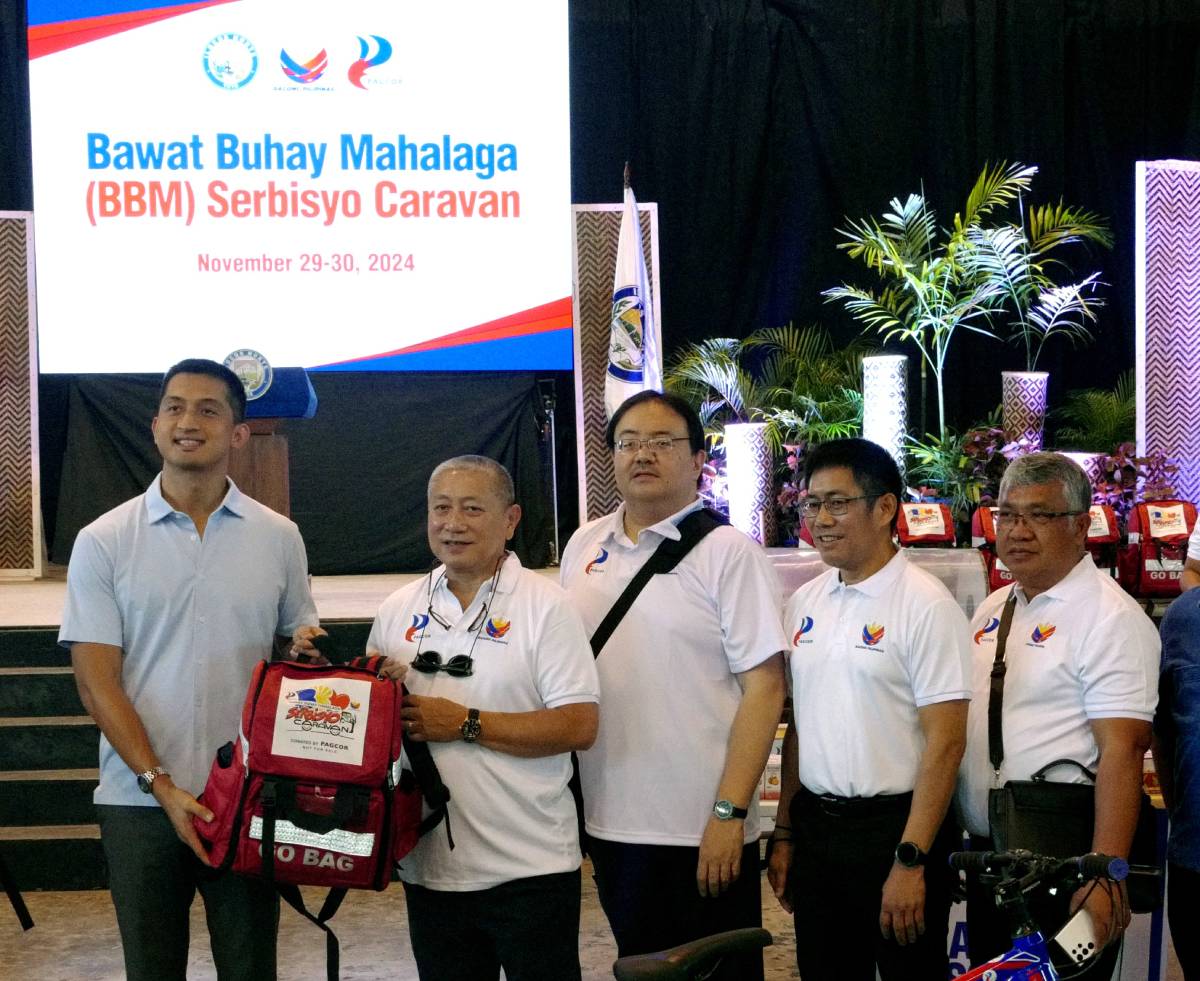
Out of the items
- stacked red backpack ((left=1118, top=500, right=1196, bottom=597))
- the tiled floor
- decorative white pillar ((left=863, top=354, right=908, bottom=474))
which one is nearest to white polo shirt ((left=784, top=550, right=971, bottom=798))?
the tiled floor

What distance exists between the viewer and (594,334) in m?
7.98

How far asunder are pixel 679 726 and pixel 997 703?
2.02 ft

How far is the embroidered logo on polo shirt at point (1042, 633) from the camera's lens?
266 centimetres

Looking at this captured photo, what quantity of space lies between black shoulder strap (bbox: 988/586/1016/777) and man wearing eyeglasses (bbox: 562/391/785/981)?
41cm

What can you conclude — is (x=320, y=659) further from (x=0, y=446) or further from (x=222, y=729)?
(x=0, y=446)

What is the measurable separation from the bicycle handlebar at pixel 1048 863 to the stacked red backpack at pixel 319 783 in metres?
0.94

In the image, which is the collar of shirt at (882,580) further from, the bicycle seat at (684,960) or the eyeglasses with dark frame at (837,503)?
the bicycle seat at (684,960)

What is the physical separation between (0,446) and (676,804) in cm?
616

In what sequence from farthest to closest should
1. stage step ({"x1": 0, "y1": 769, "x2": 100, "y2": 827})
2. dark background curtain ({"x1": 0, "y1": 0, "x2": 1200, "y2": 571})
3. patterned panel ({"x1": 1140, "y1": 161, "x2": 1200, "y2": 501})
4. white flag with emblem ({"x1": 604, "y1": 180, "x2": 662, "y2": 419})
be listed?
dark background curtain ({"x1": 0, "y1": 0, "x2": 1200, "y2": 571}) → white flag with emblem ({"x1": 604, "y1": 180, "x2": 662, "y2": 419}) → patterned panel ({"x1": 1140, "y1": 161, "x2": 1200, "y2": 501}) → stage step ({"x1": 0, "y1": 769, "x2": 100, "y2": 827})

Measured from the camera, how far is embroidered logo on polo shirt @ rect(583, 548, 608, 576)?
279cm

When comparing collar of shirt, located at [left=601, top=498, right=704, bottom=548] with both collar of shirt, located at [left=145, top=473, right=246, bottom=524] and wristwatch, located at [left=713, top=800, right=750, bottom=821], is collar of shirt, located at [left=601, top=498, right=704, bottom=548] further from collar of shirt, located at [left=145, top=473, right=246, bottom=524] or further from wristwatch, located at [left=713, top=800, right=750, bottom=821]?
collar of shirt, located at [left=145, top=473, right=246, bottom=524]

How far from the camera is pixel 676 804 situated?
2.64 m

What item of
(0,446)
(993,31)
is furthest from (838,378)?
(0,446)

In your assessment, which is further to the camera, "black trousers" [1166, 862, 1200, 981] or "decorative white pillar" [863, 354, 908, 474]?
"decorative white pillar" [863, 354, 908, 474]
